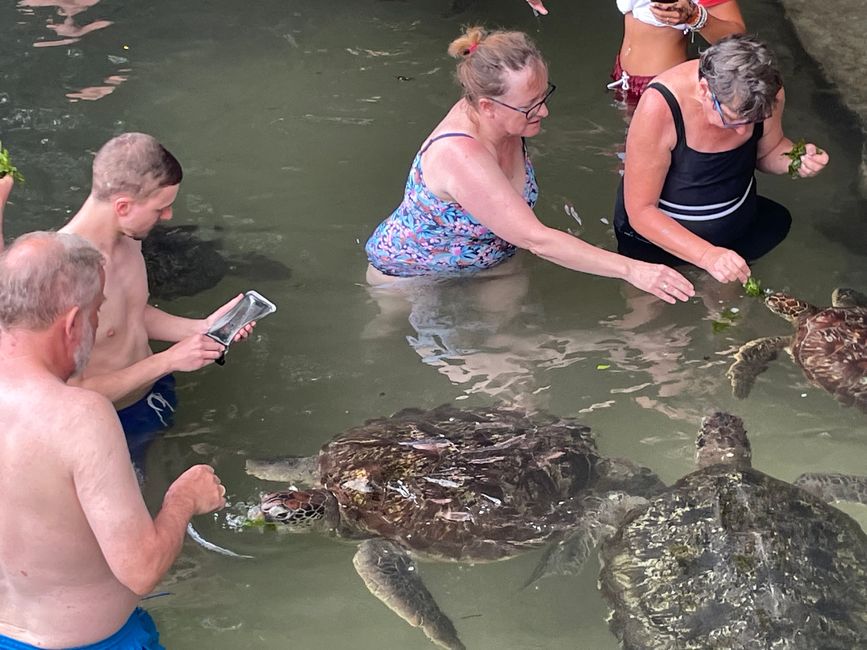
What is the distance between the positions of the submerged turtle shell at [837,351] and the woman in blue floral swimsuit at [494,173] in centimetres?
86

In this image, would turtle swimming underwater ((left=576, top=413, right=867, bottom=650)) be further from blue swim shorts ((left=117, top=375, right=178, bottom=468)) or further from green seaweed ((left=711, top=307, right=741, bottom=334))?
blue swim shorts ((left=117, top=375, right=178, bottom=468))

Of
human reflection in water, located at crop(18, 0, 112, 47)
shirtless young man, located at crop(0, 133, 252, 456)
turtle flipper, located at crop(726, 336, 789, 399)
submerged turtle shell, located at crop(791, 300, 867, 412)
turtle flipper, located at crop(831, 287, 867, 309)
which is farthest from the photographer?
human reflection in water, located at crop(18, 0, 112, 47)

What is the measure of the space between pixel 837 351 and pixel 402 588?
6.94ft

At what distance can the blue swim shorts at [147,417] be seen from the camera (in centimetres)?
348

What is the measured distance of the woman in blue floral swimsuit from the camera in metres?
3.49

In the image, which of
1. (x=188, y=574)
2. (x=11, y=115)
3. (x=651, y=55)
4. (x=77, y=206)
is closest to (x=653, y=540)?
(x=188, y=574)

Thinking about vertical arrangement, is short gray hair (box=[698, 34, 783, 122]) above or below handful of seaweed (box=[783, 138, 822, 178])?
above

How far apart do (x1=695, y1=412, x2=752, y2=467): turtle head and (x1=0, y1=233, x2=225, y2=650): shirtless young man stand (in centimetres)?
207

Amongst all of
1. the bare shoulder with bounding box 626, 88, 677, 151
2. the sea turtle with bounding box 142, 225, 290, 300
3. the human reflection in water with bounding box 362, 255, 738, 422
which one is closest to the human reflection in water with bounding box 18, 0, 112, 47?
the sea turtle with bounding box 142, 225, 290, 300

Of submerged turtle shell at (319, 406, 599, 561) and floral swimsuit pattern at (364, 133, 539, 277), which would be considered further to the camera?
floral swimsuit pattern at (364, 133, 539, 277)

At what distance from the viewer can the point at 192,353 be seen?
3.15 meters

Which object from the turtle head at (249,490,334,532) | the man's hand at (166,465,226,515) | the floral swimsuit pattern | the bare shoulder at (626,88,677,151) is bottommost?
the turtle head at (249,490,334,532)

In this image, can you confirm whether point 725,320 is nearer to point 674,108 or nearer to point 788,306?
point 788,306

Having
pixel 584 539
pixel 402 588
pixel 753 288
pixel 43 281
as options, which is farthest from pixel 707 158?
pixel 43 281
